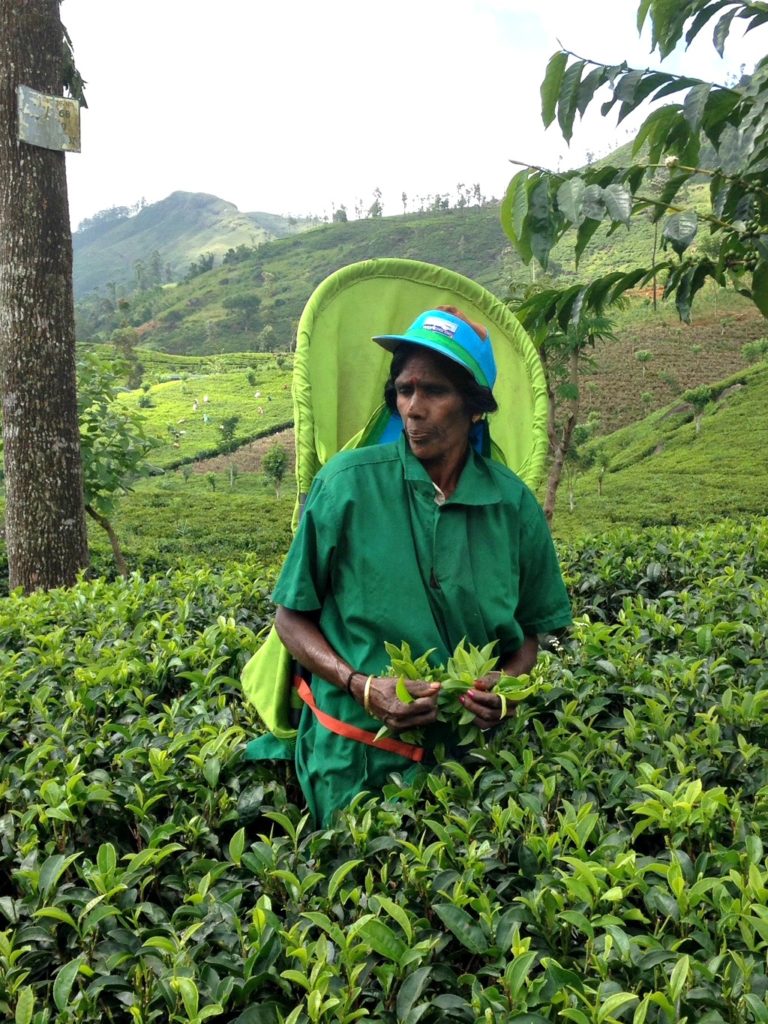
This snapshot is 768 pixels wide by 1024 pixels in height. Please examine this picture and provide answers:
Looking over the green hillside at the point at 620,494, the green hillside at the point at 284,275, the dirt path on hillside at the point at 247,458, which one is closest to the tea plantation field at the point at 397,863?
the green hillside at the point at 620,494

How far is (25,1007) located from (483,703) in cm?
94

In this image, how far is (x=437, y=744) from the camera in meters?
1.96

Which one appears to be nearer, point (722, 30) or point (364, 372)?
point (722, 30)

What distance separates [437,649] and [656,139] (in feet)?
4.36

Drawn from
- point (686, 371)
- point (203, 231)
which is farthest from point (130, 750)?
point (203, 231)

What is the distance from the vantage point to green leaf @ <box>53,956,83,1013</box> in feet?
4.37

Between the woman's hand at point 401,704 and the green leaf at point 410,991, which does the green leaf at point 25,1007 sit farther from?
the woman's hand at point 401,704

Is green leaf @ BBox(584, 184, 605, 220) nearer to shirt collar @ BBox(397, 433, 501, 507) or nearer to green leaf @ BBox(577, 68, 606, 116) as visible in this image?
green leaf @ BBox(577, 68, 606, 116)

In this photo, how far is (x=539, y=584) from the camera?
2.12 m

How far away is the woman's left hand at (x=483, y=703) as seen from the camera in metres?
1.79

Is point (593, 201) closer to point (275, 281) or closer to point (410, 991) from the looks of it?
point (410, 991)

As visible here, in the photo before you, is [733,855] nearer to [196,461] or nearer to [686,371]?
[196,461]

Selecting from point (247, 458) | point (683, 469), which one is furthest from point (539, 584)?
point (247, 458)

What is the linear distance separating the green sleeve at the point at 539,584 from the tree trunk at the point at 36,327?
9.80 ft
